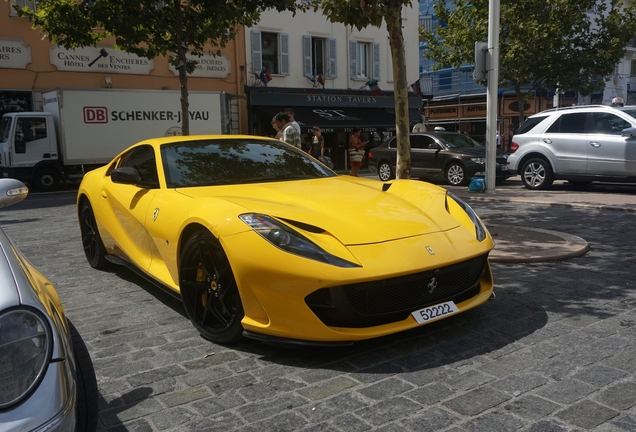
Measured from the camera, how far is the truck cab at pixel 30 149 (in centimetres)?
1708

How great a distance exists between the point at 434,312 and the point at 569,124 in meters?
10.4

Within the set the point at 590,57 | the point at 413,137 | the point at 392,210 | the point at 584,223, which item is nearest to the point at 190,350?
the point at 392,210

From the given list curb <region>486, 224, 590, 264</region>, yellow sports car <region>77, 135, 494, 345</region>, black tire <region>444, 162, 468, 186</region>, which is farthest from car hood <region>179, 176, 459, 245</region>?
black tire <region>444, 162, 468, 186</region>

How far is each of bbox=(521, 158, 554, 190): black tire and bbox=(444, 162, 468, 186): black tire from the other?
2110 millimetres

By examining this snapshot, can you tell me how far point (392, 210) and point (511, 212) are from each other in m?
6.02

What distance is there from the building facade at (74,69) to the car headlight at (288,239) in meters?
17.6

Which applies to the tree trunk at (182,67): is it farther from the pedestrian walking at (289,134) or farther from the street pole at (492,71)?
the street pole at (492,71)

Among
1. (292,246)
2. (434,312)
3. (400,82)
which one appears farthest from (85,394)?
(400,82)

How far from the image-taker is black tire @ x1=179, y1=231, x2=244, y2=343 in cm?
343

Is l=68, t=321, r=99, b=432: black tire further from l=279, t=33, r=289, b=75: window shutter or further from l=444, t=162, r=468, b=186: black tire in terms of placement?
l=279, t=33, r=289, b=75: window shutter

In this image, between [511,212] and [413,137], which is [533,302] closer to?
[511,212]

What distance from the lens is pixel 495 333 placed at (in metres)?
3.62

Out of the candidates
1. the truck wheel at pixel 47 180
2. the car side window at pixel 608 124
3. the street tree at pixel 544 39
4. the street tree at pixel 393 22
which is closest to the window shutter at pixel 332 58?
the street tree at pixel 544 39

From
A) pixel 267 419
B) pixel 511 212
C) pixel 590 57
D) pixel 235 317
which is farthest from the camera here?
pixel 590 57
